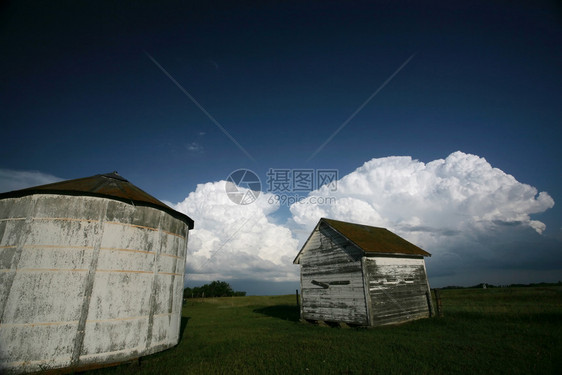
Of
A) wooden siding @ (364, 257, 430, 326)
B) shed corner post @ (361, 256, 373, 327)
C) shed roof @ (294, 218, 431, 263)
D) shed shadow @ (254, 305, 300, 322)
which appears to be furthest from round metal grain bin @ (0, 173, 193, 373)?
shed shadow @ (254, 305, 300, 322)

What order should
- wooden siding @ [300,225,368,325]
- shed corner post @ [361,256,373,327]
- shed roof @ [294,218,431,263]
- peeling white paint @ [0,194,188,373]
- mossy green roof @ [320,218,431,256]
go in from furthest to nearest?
1. mossy green roof @ [320,218,431,256]
2. shed roof @ [294,218,431,263]
3. wooden siding @ [300,225,368,325]
4. shed corner post @ [361,256,373,327]
5. peeling white paint @ [0,194,188,373]

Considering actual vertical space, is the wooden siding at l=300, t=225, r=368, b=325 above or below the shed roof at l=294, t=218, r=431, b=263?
below

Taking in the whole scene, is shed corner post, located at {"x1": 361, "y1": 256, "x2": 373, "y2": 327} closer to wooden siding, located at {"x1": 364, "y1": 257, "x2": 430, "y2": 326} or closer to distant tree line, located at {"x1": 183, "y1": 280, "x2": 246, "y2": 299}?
wooden siding, located at {"x1": 364, "y1": 257, "x2": 430, "y2": 326}

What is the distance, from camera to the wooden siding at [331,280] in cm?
1545

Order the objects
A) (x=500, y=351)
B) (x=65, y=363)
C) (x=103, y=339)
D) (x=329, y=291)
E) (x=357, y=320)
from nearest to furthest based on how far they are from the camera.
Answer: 1. (x=65, y=363)
2. (x=103, y=339)
3. (x=500, y=351)
4. (x=357, y=320)
5. (x=329, y=291)

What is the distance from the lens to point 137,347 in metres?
8.84

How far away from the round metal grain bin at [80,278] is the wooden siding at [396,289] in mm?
11682

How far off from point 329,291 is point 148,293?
11.8 m

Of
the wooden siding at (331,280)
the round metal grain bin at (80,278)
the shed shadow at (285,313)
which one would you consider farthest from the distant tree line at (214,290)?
the round metal grain bin at (80,278)

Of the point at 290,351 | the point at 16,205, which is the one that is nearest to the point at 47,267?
the point at 16,205

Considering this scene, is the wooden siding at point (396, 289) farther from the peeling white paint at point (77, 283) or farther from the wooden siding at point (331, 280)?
the peeling white paint at point (77, 283)

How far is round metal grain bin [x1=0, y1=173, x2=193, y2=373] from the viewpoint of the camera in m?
7.48

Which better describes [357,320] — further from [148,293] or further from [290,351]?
[148,293]

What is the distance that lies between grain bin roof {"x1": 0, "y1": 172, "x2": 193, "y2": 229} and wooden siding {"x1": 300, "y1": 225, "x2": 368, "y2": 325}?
10465 mm
